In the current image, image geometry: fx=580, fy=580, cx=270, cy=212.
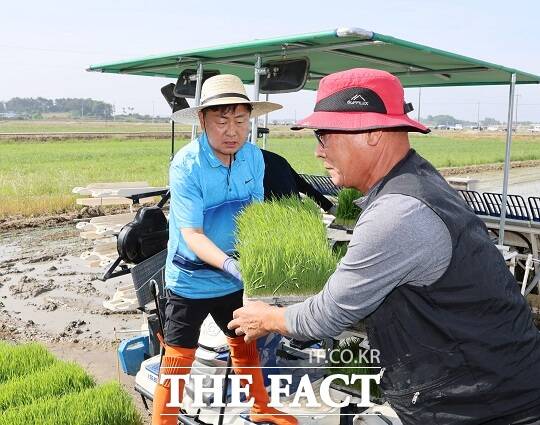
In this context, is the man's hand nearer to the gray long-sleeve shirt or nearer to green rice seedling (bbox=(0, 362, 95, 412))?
the gray long-sleeve shirt

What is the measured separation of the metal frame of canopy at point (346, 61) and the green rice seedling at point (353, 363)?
1722 mm

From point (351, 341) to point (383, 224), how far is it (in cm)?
206

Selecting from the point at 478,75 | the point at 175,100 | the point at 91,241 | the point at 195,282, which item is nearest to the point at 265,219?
the point at 195,282

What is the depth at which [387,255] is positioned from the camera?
→ 1.46 metres

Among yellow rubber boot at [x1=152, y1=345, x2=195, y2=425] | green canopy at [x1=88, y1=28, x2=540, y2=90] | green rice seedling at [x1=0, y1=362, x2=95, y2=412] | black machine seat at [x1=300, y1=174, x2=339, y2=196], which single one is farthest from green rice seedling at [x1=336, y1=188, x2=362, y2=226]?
black machine seat at [x1=300, y1=174, x2=339, y2=196]

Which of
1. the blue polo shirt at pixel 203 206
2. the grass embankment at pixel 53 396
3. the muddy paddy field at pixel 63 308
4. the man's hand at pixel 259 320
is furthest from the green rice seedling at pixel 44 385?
the man's hand at pixel 259 320

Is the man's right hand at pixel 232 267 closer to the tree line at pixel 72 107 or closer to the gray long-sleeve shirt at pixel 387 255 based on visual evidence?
the gray long-sleeve shirt at pixel 387 255

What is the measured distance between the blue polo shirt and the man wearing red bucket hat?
45.7 inches

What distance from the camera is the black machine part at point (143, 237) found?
13.0ft

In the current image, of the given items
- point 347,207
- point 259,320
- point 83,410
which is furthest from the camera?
point 347,207

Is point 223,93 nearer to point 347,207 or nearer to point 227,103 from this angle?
point 227,103

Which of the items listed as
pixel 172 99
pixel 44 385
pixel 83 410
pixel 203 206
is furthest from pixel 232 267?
pixel 172 99

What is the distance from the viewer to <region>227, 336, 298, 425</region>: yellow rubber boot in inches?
121

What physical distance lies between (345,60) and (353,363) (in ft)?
8.94
